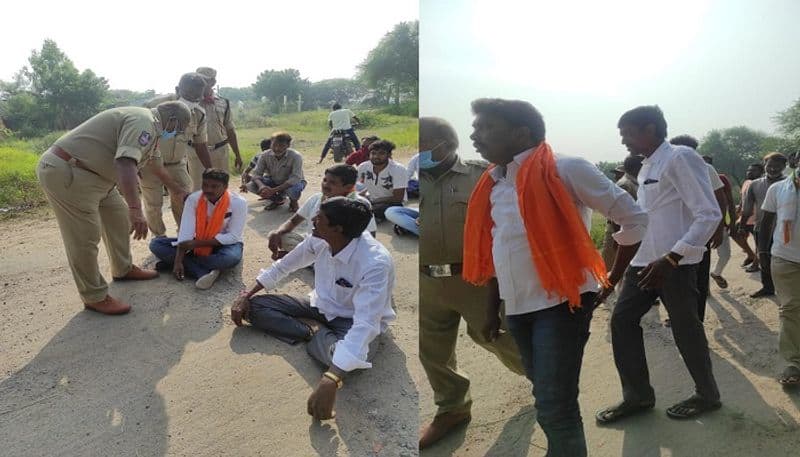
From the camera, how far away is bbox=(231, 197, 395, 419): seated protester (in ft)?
9.44

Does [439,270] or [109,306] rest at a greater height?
[439,270]

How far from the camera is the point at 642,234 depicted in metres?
1.03

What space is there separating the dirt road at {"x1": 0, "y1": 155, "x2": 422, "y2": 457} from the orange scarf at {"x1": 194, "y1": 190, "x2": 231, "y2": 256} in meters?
0.32

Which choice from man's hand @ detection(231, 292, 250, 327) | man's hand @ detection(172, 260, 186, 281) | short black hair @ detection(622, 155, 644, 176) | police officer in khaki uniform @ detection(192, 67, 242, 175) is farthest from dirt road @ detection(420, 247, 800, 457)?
police officer in khaki uniform @ detection(192, 67, 242, 175)

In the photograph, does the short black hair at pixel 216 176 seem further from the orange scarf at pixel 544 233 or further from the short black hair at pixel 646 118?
the short black hair at pixel 646 118

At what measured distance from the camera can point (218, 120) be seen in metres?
5.92

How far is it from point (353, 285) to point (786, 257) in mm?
2514

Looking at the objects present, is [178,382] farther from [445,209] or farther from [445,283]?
[445,209]

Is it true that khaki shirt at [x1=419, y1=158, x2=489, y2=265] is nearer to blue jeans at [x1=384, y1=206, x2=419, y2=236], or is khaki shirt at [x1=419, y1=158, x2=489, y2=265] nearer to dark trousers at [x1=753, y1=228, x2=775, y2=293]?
dark trousers at [x1=753, y1=228, x2=775, y2=293]

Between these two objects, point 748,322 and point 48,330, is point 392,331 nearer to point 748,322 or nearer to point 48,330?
point 48,330

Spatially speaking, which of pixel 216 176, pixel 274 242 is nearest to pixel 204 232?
pixel 216 176

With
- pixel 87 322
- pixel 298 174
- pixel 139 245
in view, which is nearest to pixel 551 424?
pixel 87 322

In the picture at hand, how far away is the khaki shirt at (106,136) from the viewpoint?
3.63 m

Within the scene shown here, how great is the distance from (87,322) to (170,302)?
0.54m
